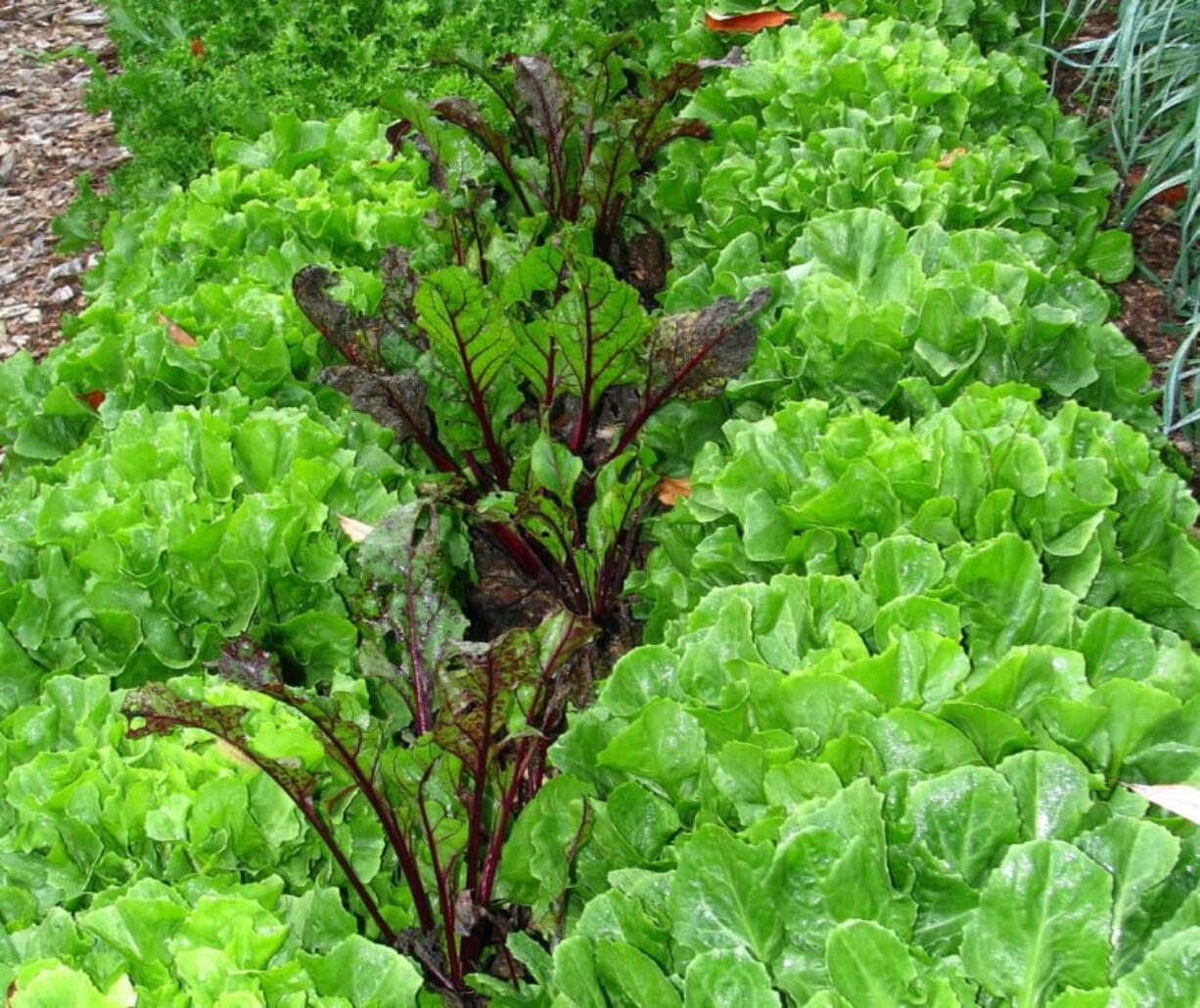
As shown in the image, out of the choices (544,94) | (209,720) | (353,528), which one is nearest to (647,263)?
(544,94)

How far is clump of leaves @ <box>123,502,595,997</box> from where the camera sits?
1.89 meters

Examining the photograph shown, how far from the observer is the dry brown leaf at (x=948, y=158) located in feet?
10.9

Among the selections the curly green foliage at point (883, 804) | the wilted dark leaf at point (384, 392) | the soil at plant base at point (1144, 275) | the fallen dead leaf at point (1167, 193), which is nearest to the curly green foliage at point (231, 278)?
the wilted dark leaf at point (384, 392)

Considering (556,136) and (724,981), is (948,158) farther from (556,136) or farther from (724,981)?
(724,981)

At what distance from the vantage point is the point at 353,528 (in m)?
2.46

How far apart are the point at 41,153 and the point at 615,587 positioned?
467cm

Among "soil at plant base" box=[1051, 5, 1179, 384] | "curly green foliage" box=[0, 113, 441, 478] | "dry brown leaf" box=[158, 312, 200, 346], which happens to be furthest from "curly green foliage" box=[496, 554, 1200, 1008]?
"soil at plant base" box=[1051, 5, 1179, 384]

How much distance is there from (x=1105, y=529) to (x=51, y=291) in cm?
452

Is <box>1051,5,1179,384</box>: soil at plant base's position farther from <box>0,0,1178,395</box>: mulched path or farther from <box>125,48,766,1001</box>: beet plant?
<box>125,48,766,1001</box>: beet plant

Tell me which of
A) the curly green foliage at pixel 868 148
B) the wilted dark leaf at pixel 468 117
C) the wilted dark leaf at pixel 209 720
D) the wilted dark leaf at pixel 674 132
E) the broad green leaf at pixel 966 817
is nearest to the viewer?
the broad green leaf at pixel 966 817

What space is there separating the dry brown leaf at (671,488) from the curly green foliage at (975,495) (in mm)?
553

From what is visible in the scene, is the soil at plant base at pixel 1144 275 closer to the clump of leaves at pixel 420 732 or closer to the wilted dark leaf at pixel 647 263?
the wilted dark leaf at pixel 647 263

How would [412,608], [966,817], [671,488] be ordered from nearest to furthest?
[966,817], [412,608], [671,488]

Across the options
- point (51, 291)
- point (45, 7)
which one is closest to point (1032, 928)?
point (51, 291)
